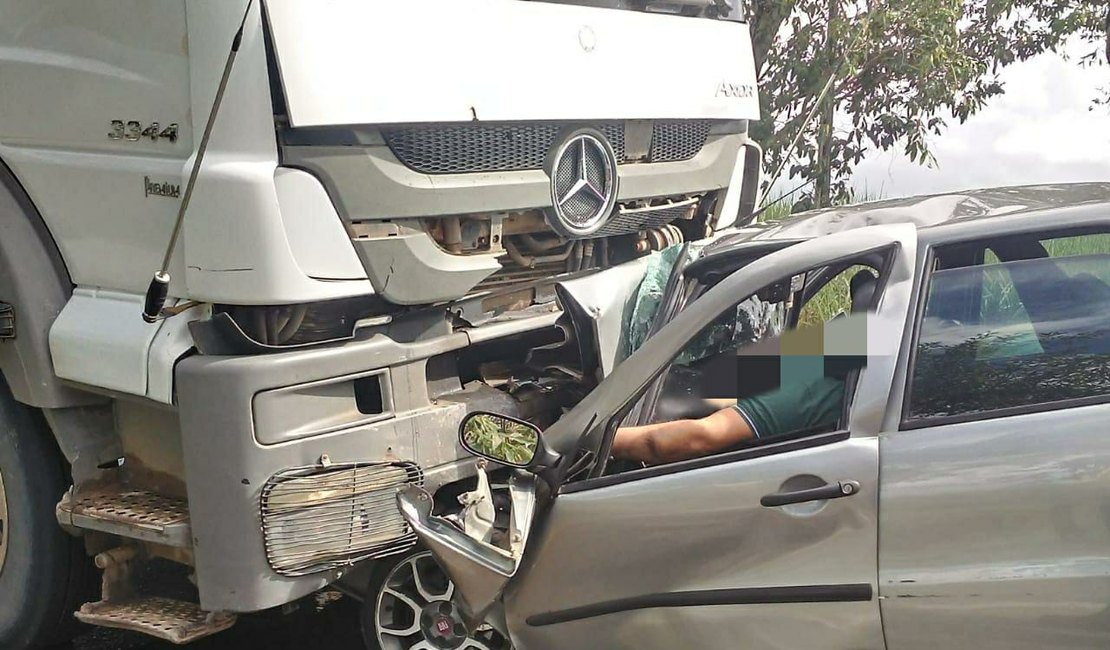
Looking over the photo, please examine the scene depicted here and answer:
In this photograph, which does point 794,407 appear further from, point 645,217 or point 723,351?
point 645,217

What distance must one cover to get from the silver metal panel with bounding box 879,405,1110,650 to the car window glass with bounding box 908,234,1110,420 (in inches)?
3.0

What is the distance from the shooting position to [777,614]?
2.70 metres

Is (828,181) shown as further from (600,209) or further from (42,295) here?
(42,295)

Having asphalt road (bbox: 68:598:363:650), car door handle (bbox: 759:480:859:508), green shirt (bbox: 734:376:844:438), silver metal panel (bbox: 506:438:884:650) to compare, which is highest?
green shirt (bbox: 734:376:844:438)

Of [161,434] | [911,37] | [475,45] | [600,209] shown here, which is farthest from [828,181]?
[161,434]

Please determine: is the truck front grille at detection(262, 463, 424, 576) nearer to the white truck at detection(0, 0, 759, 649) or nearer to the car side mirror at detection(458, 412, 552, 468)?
the white truck at detection(0, 0, 759, 649)

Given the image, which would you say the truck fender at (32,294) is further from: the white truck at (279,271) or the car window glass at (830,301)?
the car window glass at (830,301)

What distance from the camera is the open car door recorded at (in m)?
2.64

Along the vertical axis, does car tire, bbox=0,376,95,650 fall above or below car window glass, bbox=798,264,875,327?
below

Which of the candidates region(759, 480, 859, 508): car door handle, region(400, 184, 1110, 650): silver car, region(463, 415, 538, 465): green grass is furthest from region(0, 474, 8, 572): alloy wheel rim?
region(759, 480, 859, 508): car door handle

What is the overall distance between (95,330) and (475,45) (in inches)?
60.0

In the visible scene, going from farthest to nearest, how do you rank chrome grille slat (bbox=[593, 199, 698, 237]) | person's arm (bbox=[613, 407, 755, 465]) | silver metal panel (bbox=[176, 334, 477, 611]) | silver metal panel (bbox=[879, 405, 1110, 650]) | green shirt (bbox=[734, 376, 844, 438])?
chrome grille slat (bbox=[593, 199, 698, 237]), silver metal panel (bbox=[176, 334, 477, 611]), person's arm (bbox=[613, 407, 755, 465]), green shirt (bbox=[734, 376, 844, 438]), silver metal panel (bbox=[879, 405, 1110, 650])

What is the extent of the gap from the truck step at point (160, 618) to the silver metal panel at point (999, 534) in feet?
6.66

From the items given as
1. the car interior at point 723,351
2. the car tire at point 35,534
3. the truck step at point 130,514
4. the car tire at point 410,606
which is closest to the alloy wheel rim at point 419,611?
the car tire at point 410,606
